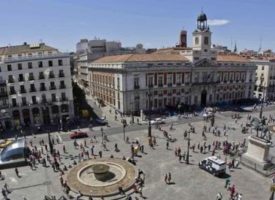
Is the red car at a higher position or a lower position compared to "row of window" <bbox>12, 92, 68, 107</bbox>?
lower

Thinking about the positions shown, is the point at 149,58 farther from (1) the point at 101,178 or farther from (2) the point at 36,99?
(1) the point at 101,178

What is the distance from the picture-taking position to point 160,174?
102 ft

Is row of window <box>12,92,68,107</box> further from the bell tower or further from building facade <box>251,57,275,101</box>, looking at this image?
building facade <box>251,57,275,101</box>

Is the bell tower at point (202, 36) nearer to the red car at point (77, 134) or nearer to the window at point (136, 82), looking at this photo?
the window at point (136, 82)

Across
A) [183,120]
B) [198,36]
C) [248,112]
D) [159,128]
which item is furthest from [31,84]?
[248,112]

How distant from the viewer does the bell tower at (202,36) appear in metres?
67.3

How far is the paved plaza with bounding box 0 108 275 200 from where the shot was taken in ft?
88.4

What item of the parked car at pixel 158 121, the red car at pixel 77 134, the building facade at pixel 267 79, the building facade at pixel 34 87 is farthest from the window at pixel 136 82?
the building facade at pixel 267 79

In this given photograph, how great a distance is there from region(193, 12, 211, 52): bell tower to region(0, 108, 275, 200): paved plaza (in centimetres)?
2898

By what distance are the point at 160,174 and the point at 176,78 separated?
36889 mm

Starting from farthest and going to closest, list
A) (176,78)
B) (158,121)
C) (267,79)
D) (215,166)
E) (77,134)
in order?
(267,79)
(176,78)
(158,121)
(77,134)
(215,166)

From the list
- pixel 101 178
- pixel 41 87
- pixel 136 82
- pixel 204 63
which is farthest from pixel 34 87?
pixel 204 63

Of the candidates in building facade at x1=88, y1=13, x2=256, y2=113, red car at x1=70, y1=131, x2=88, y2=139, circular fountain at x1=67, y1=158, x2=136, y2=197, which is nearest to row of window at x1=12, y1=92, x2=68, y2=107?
red car at x1=70, y1=131, x2=88, y2=139

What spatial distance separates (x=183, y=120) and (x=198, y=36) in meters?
24.4
